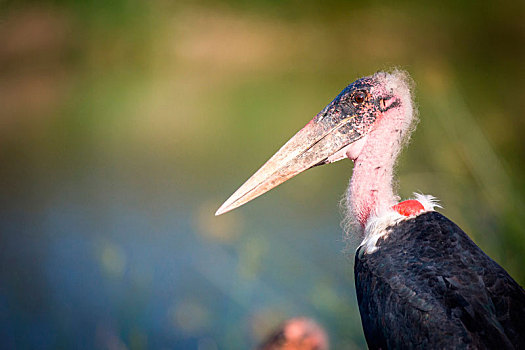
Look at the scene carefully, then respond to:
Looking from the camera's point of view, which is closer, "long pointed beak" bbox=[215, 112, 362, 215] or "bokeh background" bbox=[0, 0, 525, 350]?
"long pointed beak" bbox=[215, 112, 362, 215]

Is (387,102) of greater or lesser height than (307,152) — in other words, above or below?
above

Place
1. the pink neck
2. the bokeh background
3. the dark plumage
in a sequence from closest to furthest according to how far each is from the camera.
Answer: the dark plumage
the pink neck
the bokeh background

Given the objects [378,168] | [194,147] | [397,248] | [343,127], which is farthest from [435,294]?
[194,147]

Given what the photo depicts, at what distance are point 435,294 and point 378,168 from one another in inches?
20.6

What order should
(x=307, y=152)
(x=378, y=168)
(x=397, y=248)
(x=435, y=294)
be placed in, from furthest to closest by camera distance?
(x=307, y=152) < (x=378, y=168) < (x=397, y=248) < (x=435, y=294)

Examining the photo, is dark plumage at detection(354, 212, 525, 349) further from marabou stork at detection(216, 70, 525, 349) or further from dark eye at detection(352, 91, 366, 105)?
dark eye at detection(352, 91, 366, 105)

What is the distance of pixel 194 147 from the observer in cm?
447

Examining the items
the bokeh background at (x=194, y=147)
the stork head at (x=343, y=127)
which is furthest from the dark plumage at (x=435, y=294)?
the bokeh background at (x=194, y=147)

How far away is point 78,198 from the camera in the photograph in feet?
13.6

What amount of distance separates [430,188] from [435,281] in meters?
2.04

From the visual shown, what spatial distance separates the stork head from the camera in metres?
1.87

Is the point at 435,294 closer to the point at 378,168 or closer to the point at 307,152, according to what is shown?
the point at 378,168

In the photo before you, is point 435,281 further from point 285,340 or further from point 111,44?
point 111,44

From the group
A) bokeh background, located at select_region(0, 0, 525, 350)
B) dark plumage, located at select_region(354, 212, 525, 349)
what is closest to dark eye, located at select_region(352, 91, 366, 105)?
dark plumage, located at select_region(354, 212, 525, 349)
